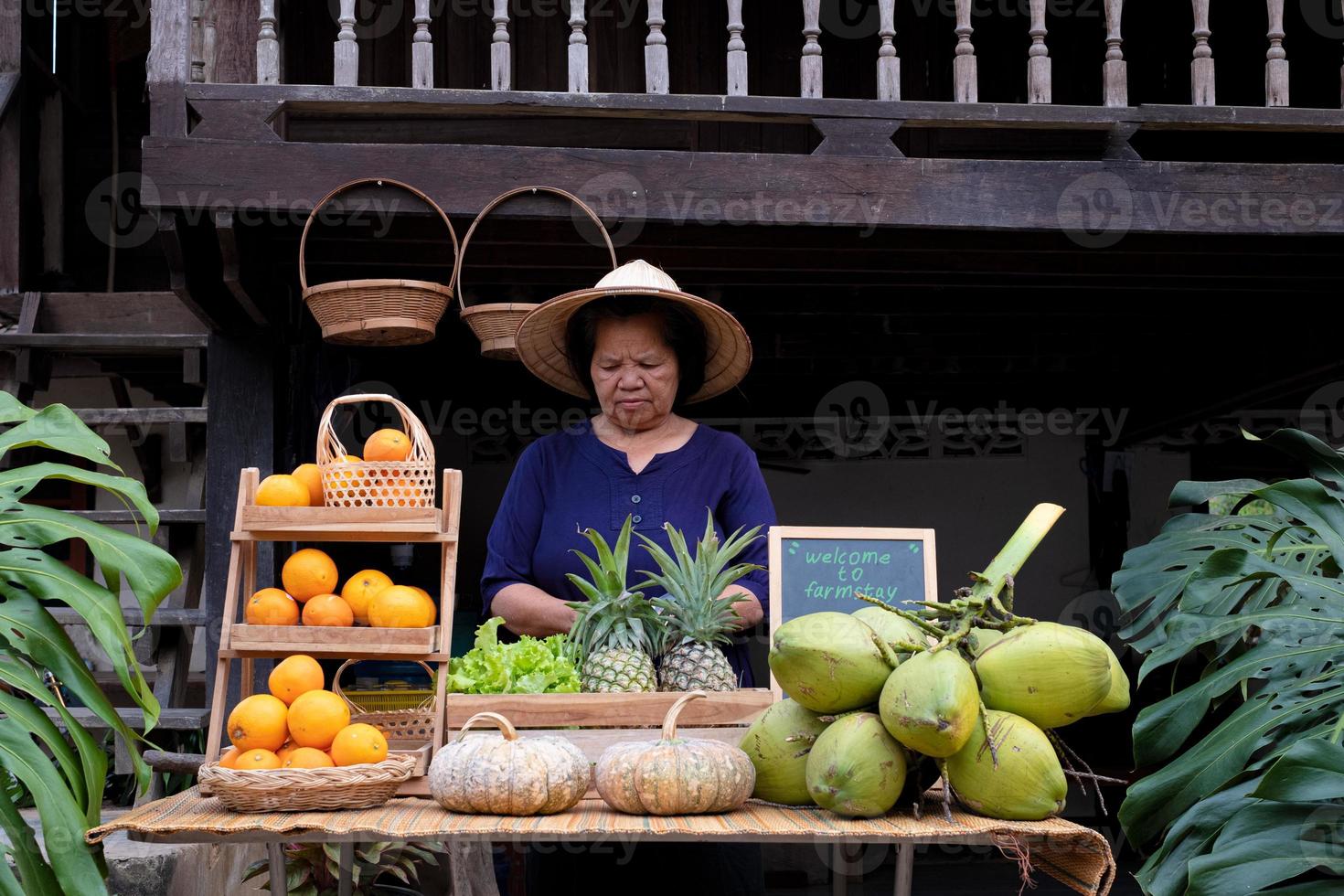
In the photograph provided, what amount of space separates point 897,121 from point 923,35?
2605 mm

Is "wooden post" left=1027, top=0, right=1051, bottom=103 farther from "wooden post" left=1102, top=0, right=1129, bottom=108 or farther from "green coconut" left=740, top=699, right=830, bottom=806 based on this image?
"green coconut" left=740, top=699, right=830, bottom=806

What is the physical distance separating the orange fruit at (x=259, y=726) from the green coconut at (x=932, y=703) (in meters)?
1.16

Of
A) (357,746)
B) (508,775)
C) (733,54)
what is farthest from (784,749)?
(733,54)

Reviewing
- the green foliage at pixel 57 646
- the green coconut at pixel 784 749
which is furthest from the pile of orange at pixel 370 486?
the green coconut at pixel 784 749

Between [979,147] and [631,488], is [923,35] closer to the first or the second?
[979,147]

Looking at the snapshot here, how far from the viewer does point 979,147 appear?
23.8 feet

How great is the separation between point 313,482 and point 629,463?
3.14 ft

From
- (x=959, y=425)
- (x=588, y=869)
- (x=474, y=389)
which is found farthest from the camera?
(x=959, y=425)

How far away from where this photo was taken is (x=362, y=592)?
268cm

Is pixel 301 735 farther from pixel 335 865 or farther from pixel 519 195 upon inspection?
pixel 519 195

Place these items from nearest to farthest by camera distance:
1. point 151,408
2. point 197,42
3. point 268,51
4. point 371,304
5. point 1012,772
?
point 1012,772, point 371,304, point 268,51, point 197,42, point 151,408

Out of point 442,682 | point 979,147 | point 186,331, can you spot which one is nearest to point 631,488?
point 442,682

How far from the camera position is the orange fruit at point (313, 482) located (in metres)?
2.70

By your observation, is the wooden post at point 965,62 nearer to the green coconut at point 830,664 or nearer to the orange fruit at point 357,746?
the green coconut at point 830,664
